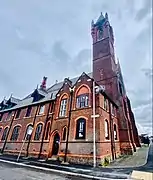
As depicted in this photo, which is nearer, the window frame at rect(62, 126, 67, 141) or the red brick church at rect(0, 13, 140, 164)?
the red brick church at rect(0, 13, 140, 164)

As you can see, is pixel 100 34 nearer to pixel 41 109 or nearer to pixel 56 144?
pixel 41 109

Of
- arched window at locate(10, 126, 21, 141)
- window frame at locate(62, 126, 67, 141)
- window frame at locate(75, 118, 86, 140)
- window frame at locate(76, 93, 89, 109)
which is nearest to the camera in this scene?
window frame at locate(75, 118, 86, 140)

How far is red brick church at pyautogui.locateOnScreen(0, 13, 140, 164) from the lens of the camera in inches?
602

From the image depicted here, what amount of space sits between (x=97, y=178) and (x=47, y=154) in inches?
391

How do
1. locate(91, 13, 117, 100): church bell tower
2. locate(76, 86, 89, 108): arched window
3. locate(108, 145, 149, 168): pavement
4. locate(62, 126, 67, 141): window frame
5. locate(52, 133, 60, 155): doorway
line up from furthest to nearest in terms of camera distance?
locate(91, 13, 117, 100): church bell tower, locate(52, 133, 60, 155): doorway, locate(76, 86, 89, 108): arched window, locate(62, 126, 67, 141): window frame, locate(108, 145, 149, 168): pavement

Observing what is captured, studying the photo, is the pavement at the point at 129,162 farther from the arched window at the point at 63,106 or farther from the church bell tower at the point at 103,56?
the church bell tower at the point at 103,56

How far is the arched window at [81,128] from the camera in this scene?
51.6 ft

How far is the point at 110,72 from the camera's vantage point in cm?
2508

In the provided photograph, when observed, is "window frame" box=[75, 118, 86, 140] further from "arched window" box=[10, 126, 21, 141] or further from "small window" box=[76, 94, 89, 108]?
"arched window" box=[10, 126, 21, 141]

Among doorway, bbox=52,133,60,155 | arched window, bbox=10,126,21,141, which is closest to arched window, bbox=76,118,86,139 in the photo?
doorway, bbox=52,133,60,155

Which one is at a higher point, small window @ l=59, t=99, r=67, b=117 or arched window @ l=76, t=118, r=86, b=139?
small window @ l=59, t=99, r=67, b=117

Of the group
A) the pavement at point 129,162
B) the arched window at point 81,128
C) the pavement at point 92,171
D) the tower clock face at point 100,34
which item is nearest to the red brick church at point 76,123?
the arched window at point 81,128

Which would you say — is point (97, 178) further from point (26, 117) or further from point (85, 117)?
point (26, 117)

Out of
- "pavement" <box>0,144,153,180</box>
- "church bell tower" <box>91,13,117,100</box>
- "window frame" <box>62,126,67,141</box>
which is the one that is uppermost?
"church bell tower" <box>91,13,117,100</box>
